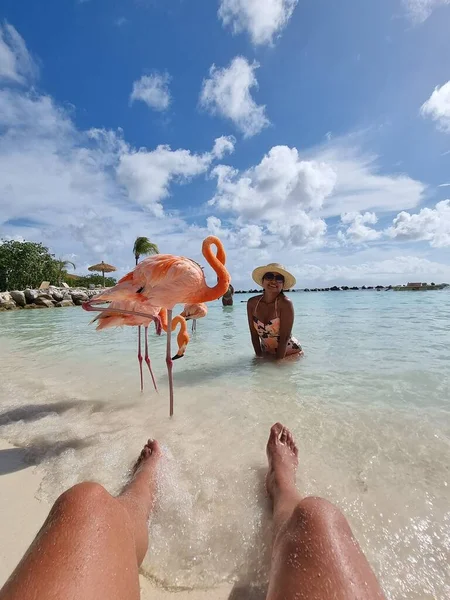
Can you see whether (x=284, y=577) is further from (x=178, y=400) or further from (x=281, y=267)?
(x=281, y=267)

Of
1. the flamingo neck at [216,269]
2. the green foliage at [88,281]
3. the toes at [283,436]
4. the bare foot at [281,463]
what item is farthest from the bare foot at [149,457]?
the green foliage at [88,281]

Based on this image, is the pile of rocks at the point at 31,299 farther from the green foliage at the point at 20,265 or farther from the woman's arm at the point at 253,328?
the woman's arm at the point at 253,328

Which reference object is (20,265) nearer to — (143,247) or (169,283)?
(143,247)

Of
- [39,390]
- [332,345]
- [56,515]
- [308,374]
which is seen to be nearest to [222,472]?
[56,515]

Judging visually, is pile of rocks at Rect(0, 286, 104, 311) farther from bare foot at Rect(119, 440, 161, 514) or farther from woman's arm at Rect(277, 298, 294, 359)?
bare foot at Rect(119, 440, 161, 514)

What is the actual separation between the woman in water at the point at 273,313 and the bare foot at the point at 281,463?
245cm

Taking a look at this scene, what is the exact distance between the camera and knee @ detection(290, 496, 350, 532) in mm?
1061

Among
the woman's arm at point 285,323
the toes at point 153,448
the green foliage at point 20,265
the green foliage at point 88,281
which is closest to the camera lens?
the toes at point 153,448

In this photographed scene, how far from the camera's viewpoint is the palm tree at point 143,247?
34900 millimetres

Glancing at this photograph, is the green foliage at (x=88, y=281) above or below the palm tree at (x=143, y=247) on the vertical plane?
below

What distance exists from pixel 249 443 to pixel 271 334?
2708mm

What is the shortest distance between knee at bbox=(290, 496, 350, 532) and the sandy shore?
1.44 ft

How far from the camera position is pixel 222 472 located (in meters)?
2.07

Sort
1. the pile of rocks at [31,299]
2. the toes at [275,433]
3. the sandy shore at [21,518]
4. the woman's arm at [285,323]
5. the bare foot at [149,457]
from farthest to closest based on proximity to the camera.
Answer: the pile of rocks at [31,299]
the woman's arm at [285,323]
the toes at [275,433]
the bare foot at [149,457]
the sandy shore at [21,518]
